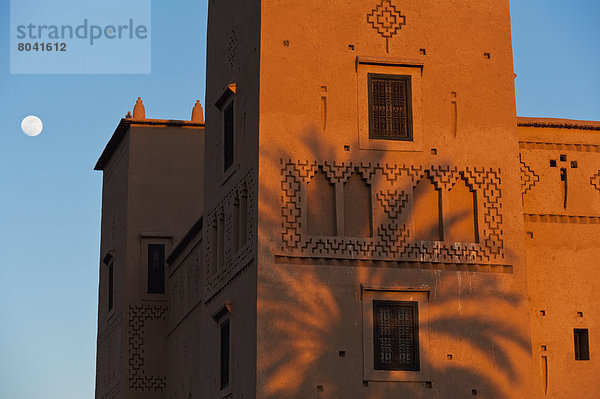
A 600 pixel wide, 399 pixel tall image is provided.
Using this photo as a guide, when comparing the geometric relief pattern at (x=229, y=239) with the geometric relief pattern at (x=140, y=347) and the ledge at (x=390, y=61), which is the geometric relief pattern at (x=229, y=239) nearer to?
the ledge at (x=390, y=61)

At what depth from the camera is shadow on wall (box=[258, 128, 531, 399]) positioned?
19.6m

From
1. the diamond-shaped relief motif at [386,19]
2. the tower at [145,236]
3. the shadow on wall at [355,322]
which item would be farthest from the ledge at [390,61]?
the tower at [145,236]

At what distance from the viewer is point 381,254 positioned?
2039cm

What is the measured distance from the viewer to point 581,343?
21953mm

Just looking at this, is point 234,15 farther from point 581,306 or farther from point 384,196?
point 581,306

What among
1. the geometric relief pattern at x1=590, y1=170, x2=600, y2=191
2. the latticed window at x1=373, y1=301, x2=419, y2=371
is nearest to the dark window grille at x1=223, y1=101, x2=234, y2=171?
the latticed window at x1=373, y1=301, x2=419, y2=371

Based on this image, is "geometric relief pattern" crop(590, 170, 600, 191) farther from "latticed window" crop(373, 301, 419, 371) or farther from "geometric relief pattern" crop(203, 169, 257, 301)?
"geometric relief pattern" crop(203, 169, 257, 301)

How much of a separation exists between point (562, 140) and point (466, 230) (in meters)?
3.41

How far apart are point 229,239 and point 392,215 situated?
319 centimetres

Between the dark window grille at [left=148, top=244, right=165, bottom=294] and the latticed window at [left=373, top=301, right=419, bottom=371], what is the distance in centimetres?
1235

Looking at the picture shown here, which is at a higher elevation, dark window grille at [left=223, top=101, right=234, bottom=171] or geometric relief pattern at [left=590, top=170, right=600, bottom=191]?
dark window grille at [left=223, top=101, right=234, bottom=171]

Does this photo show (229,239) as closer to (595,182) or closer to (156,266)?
(595,182)

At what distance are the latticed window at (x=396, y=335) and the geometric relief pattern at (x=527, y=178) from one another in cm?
→ 369

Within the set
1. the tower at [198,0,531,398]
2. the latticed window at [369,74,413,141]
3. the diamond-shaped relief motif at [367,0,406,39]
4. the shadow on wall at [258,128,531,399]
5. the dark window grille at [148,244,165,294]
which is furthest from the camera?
the dark window grille at [148,244,165,294]
